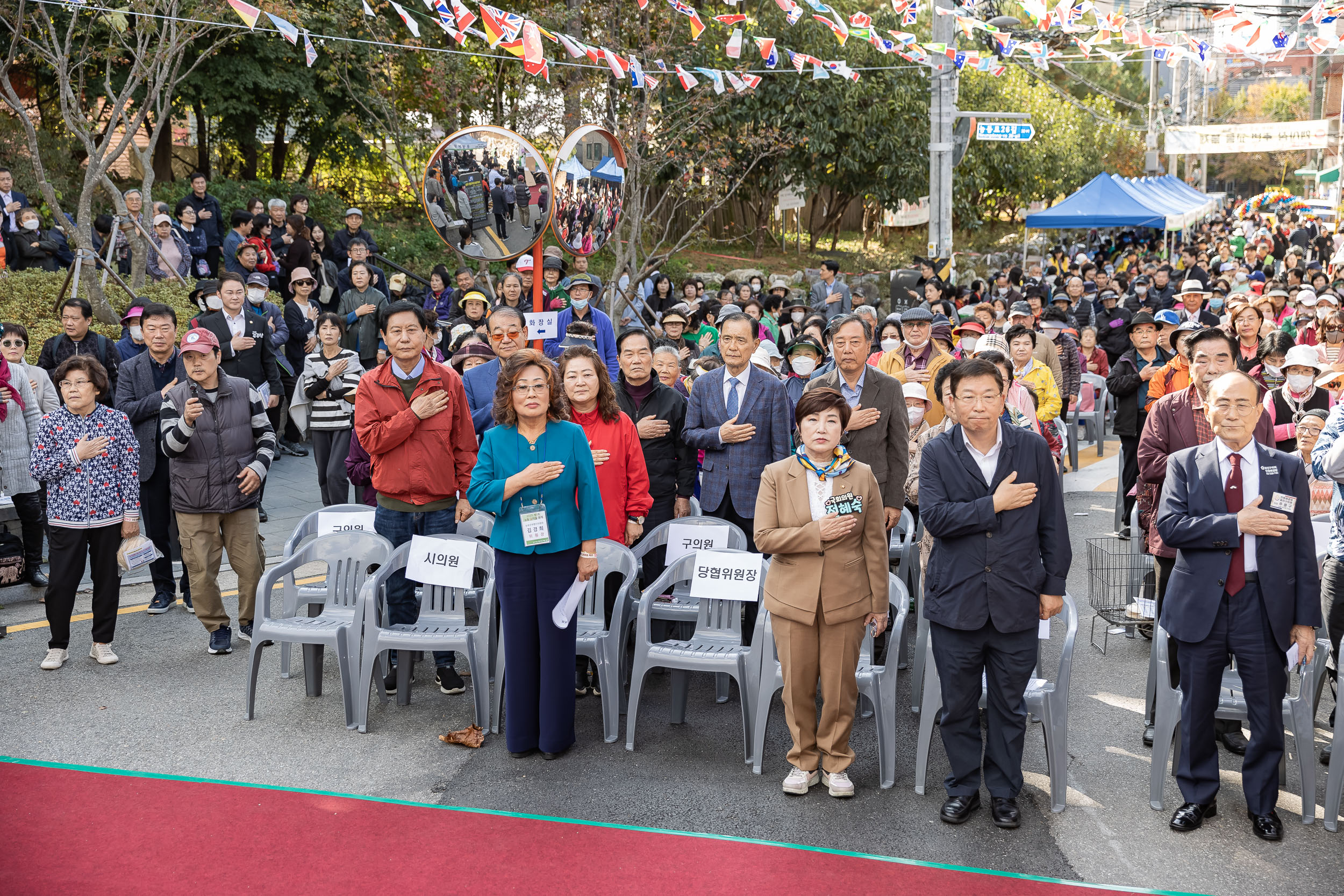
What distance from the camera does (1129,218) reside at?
2402cm

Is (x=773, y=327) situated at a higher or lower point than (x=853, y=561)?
higher

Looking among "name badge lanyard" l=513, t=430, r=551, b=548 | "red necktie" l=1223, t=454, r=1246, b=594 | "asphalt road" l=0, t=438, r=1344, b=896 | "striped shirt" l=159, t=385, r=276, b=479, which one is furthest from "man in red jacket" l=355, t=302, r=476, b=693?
"red necktie" l=1223, t=454, r=1246, b=594

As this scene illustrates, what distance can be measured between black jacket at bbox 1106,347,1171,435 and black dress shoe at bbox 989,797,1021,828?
5.42m

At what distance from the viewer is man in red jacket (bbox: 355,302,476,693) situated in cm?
587

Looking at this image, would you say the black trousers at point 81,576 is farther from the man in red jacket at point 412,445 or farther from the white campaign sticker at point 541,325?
the white campaign sticker at point 541,325

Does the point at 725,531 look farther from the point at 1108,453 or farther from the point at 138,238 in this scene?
the point at 138,238

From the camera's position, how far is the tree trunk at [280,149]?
2205 centimetres

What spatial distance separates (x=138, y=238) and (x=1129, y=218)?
1905 centimetres

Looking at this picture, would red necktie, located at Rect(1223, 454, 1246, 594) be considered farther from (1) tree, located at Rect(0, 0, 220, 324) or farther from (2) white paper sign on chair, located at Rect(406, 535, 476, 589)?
(1) tree, located at Rect(0, 0, 220, 324)

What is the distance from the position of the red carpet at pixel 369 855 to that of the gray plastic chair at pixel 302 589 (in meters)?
1.36

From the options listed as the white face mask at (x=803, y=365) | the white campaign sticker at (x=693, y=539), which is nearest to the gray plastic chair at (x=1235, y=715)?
the white campaign sticker at (x=693, y=539)

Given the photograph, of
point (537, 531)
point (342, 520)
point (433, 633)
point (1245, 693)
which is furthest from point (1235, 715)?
point (342, 520)

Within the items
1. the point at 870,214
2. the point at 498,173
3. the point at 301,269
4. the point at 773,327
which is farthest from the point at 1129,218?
the point at 498,173

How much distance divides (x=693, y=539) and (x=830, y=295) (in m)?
9.90
